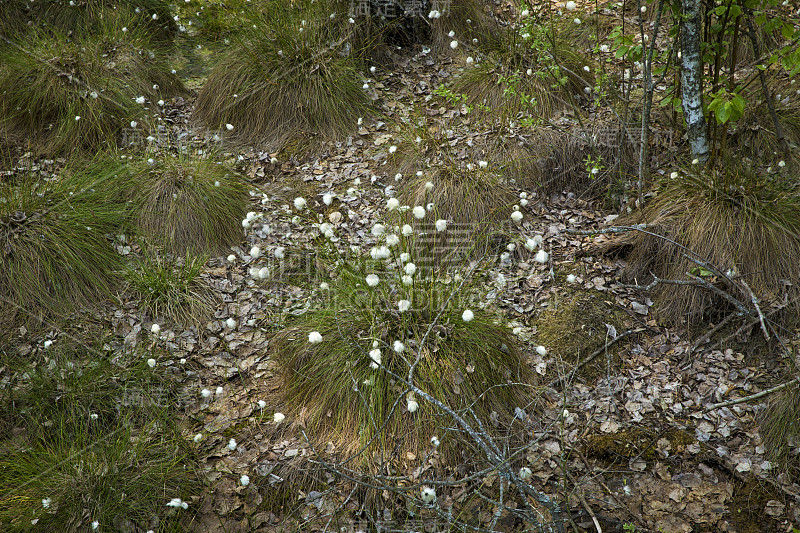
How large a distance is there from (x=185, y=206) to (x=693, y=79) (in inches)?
172

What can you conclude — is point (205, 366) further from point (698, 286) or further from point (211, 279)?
point (698, 286)

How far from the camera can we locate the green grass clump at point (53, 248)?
425cm

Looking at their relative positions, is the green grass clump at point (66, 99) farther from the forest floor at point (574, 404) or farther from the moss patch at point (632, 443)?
the moss patch at point (632, 443)

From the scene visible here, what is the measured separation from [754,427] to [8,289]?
548cm

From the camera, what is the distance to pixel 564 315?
4199 mm

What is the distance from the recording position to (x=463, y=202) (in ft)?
15.8

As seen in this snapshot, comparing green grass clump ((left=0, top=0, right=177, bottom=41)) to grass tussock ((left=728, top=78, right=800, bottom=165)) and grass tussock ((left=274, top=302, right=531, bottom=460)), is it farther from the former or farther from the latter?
grass tussock ((left=728, top=78, right=800, bottom=165))

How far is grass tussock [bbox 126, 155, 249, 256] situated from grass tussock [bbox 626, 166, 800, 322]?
370cm

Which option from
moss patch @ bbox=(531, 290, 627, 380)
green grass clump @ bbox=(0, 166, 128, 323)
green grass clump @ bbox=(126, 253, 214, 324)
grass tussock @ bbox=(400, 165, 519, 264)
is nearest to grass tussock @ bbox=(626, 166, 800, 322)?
moss patch @ bbox=(531, 290, 627, 380)

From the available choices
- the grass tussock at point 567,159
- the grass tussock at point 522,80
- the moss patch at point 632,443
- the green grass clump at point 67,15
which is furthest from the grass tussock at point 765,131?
the green grass clump at point 67,15

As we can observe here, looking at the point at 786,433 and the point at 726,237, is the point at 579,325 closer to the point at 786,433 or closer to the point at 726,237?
the point at 726,237

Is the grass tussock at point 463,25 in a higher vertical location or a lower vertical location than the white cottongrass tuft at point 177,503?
higher

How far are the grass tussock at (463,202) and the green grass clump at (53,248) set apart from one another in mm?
2664

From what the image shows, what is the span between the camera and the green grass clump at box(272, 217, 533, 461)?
3398 mm
